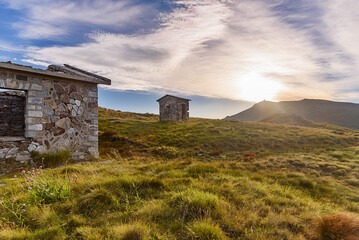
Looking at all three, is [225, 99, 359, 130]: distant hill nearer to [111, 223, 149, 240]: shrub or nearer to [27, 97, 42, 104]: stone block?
[27, 97, 42, 104]: stone block

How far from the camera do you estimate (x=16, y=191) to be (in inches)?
179

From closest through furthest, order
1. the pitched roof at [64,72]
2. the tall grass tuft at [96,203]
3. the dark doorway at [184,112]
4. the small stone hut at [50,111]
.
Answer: the tall grass tuft at [96,203] < the pitched roof at [64,72] < the small stone hut at [50,111] < the dark doorway at [184,112]

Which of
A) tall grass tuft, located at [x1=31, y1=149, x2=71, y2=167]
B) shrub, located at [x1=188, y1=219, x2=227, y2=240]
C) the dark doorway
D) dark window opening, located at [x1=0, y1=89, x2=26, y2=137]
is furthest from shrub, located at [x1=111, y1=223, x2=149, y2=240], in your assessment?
the dark doorway

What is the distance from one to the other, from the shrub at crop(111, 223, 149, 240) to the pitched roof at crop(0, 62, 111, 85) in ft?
26.4

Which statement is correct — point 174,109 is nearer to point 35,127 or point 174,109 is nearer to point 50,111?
point 50,111

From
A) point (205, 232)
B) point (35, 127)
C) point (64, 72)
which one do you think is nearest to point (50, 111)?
point (35, 127)

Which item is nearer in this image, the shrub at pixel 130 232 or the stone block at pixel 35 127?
the shrub at pixel 130 232

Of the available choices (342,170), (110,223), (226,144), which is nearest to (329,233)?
(110,223)

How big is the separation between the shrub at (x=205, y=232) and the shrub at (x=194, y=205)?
35 centimetres

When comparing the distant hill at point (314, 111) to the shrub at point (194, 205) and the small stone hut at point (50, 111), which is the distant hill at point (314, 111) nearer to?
the small stone hut at point (50, 111)

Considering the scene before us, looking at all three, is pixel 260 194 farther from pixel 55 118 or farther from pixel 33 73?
pixel 33 73

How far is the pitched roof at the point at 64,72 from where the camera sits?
24.7 feet

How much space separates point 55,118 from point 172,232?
8236 mm

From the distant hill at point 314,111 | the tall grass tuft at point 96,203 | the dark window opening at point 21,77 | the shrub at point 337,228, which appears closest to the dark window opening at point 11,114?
the dark window opening at point 21,77
